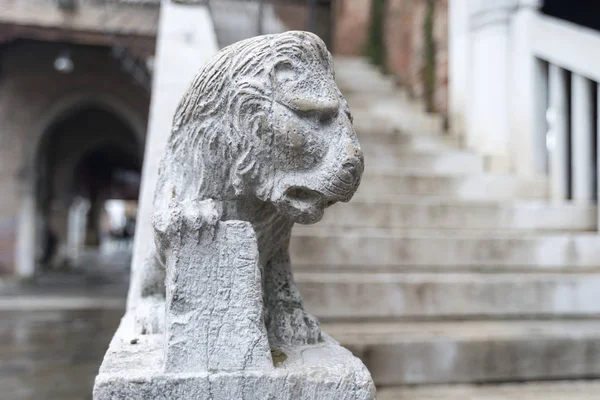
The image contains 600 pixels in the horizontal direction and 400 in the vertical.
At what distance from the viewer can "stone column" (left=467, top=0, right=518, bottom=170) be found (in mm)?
3762

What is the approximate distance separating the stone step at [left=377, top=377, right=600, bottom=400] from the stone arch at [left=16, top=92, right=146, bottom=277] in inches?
353

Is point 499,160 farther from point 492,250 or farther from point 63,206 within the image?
point 63,206

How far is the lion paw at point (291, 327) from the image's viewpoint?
135cm

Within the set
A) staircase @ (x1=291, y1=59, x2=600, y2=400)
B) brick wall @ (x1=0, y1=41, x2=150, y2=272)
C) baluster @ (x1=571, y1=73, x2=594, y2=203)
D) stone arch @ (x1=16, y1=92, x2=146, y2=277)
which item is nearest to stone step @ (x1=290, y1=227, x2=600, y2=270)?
staircase @ (x1=291, y1=59, x2=600, y2=400)

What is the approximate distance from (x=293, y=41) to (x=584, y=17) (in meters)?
5.51

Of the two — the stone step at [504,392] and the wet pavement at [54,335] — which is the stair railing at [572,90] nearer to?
the stone step at [504,392]

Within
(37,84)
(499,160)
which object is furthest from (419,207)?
(37,84)

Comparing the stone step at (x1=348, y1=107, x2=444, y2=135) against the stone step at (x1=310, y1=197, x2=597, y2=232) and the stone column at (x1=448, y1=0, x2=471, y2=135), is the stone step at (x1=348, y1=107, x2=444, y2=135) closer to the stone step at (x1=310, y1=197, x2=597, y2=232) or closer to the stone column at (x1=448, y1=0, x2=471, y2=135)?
the stone column at (x1=448, y1=0, x2=471, y2=135)

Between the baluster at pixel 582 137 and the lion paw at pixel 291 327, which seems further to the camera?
the baluster at pixel 582 137

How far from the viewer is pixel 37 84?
952 cm

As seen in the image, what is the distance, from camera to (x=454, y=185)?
3.33 meters

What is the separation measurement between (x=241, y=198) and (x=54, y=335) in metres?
4.14

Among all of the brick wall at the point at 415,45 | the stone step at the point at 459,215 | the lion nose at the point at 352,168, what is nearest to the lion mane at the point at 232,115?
the lion nose at the point at 352,168

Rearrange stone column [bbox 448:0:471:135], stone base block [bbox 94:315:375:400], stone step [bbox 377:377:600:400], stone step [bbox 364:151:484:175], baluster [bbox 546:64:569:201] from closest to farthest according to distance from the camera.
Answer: stone base block [bbox 94:315:375:400], stone step [bbox 377:377:600:400], baluster [bbox 546:64:569:201], stone step [bbox 364:151:484:175], stone column [bbox 448:0:471:135]
